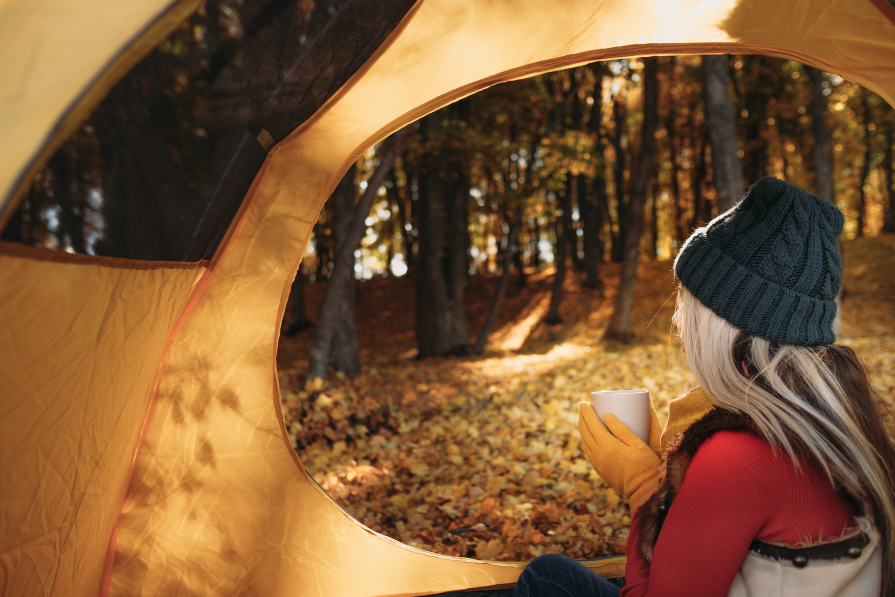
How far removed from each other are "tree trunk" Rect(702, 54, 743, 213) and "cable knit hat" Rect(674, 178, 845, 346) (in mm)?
5566

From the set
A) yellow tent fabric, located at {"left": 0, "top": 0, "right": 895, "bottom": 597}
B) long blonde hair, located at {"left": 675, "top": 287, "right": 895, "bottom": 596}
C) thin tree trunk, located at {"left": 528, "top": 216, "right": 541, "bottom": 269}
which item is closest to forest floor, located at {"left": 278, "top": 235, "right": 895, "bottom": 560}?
long blonde hair, located at {"left": 675, "top": 287, "right": 895, "bottom": 596}

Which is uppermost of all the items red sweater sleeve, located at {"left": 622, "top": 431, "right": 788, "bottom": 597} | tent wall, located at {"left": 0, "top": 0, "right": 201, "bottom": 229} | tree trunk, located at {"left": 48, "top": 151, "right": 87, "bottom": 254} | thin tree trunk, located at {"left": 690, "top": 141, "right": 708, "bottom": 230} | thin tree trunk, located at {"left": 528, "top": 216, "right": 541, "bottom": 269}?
thin tree trunk, located at {"left": 690, "top": 141, "right": 708, "bottom": 230}

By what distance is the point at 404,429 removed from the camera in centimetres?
509

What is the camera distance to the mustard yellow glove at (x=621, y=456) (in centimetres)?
152

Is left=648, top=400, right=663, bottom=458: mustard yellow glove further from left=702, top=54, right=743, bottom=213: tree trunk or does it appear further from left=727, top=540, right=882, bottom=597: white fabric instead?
left=702, top=54, right=743, bottom=213: tree trunk

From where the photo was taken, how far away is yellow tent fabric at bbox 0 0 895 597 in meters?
1.34

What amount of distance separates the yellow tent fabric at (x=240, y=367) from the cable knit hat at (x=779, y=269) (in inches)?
45.6

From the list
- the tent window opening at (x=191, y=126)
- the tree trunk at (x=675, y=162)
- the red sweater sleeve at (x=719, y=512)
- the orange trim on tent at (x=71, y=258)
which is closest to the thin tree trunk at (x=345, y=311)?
the tent window opening at (x=191, y=126)

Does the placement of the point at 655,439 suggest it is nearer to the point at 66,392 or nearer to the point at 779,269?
the point at 779,269

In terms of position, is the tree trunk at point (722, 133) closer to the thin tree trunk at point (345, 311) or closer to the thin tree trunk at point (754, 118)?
the thin tree trunk at point (345, 311)

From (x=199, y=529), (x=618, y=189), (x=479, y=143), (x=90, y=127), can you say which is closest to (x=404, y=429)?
(x=199, y=529)

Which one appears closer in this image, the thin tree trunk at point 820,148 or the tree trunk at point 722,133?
the tree trunk at point 722,133

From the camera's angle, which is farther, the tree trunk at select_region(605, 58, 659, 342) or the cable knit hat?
the tree trunk at select_region(605, 58, 659, 342)

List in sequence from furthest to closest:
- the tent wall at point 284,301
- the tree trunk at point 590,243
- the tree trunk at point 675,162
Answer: the tree trunk at point 675,162 < the tree trunk at point 590,243 < the tent wall at point 284,301
